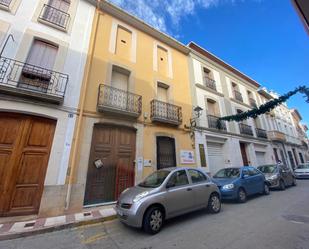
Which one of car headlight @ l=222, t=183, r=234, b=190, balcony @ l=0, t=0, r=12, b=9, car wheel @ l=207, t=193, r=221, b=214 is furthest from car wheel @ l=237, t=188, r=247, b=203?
balcony @ l=0, t=0, r=12, b=9

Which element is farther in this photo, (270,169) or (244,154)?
(244,154)

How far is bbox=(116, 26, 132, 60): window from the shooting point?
875 cm

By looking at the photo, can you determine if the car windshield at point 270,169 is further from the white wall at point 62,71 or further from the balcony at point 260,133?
the white wall at point 62,71

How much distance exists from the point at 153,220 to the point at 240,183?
15.0 ft

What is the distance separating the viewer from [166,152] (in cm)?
868

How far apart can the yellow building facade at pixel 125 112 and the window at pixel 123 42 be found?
6cm

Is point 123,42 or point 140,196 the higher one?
point 123,42

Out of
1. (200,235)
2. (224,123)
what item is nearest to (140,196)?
(200,235)

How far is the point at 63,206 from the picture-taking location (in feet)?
17.5

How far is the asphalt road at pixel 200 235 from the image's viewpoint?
332 cm

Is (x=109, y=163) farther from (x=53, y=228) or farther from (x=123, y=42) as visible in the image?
(x=123, y=42)

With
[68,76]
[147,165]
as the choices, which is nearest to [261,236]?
[147,165]

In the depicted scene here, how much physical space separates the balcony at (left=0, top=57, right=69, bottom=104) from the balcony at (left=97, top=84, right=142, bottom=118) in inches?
59.2

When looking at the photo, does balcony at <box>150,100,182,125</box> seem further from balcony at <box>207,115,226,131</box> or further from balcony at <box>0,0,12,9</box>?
balcony at <box>0,0,12,9</box>
